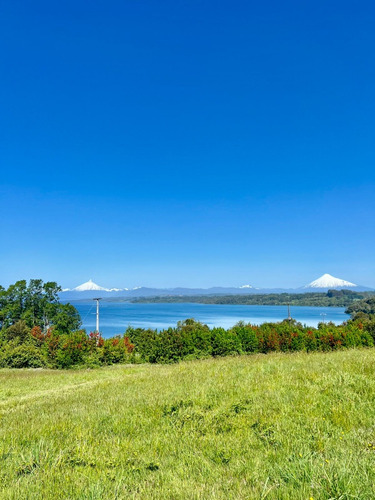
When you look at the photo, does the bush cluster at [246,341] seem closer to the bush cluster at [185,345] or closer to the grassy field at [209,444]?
the bush cluster at [185,345]

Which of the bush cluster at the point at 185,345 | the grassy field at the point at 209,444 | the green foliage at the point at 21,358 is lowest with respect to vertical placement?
the green foliage at the point at 21,358

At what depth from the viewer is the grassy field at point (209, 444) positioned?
3.19 meters

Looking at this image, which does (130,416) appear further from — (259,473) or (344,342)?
(344,342)

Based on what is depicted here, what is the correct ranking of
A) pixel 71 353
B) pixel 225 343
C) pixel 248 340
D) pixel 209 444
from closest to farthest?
1. pixel 209 444
2. pixel 225 343
3. pixel 248 340
4. pixel 71 353

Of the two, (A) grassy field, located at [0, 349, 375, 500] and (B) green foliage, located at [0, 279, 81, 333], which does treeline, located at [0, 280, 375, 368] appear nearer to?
(A) grassy field, located at [0, 349, 375, 500]

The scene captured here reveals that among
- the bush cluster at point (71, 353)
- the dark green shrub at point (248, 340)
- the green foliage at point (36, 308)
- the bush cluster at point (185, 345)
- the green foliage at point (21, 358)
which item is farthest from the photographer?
the green foliage at point (36, 308)

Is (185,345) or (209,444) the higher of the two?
(209,444)

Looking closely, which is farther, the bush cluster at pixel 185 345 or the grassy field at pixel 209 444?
the bush cluster at pixel 185 345

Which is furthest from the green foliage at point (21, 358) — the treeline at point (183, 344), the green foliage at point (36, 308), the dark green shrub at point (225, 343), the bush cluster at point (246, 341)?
the green foliage at point (36, 308)

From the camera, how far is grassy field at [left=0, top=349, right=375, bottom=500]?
3.19 meters

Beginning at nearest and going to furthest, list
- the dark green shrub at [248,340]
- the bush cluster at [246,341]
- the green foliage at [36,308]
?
the bush cluster at [246,341] → the dark green shrub at [248,340] → the green foliage at [36,308]

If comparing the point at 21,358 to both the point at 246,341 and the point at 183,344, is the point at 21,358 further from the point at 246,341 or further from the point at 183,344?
the point at 246,341

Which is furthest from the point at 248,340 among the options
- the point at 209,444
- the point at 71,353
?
the point at 209,444

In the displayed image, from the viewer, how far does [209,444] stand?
4441 millimetres
